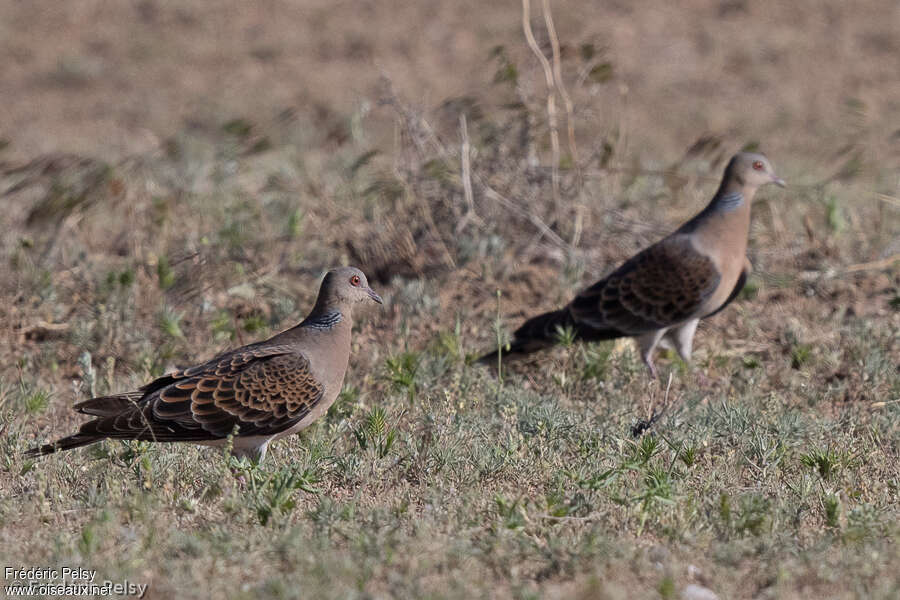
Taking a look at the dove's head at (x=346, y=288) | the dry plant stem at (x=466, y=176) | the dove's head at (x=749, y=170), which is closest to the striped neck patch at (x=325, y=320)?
the dove's head at (x=346, y=288)

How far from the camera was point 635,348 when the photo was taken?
7.52 m

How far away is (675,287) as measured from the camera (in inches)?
274

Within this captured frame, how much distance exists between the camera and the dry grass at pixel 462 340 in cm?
410

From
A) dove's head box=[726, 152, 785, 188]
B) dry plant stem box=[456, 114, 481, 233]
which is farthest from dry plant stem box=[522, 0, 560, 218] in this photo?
dove's head box=[726, 152, 785, 188]

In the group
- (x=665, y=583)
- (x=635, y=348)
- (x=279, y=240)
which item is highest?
(x=665, y=583)

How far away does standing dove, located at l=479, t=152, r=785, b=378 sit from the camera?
694 cm

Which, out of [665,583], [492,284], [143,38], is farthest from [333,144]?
[665,583]

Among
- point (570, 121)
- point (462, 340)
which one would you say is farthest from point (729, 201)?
point (462, 340)

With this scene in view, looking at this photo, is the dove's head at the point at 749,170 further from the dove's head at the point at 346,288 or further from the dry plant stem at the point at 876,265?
the dove's head at the point at 346,288

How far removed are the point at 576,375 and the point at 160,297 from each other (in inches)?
110

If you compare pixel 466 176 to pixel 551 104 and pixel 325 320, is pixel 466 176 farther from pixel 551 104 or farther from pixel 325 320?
pixel 325 320

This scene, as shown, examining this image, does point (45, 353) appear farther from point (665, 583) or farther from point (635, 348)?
point (665, 583)

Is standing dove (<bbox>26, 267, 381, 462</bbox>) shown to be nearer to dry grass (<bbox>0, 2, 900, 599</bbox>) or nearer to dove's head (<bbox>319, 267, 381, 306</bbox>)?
dry grass (<bbox>0, 2, 900, 599</bbox>)

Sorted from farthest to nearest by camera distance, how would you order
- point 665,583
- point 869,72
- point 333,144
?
1. point 869,72
2. point 333,144
3. point 665,583
